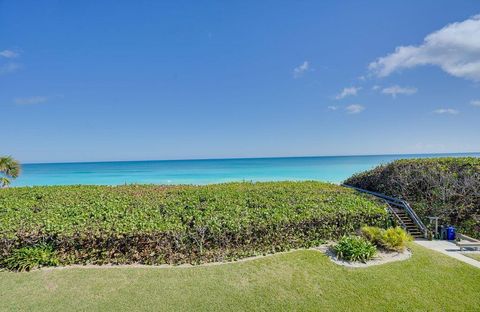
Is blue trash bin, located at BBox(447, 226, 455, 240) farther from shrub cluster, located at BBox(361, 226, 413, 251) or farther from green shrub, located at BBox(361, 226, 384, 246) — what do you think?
green shrub, located at BBox(361, 226, 384, 246)

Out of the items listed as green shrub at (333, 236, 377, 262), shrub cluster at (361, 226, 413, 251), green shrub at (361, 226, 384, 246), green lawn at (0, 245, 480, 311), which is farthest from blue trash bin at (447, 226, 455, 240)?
green shrub at (333, 236, 377, 262)

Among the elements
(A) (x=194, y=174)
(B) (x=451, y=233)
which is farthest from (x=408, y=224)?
(A) (x=194, y=174)

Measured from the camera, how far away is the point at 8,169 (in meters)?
18.3

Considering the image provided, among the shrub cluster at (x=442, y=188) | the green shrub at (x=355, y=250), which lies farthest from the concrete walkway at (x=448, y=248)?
the green shrub at (x=355, y=250)

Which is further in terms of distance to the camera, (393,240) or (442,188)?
(442,188)

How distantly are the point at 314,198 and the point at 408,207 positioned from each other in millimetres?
5052

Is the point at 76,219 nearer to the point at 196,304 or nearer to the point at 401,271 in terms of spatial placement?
the point at 196,304

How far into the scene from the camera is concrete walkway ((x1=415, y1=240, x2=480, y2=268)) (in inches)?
364

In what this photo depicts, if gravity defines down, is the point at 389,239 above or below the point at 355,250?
above

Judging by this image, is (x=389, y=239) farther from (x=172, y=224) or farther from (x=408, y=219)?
(x=172, y=224)

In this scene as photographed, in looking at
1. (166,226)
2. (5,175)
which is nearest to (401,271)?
(166,226)

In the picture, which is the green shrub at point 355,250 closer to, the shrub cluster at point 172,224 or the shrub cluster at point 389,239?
the shrub cluster at point 389,239

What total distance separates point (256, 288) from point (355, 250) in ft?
11.6

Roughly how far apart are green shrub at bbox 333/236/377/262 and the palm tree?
20.1m
